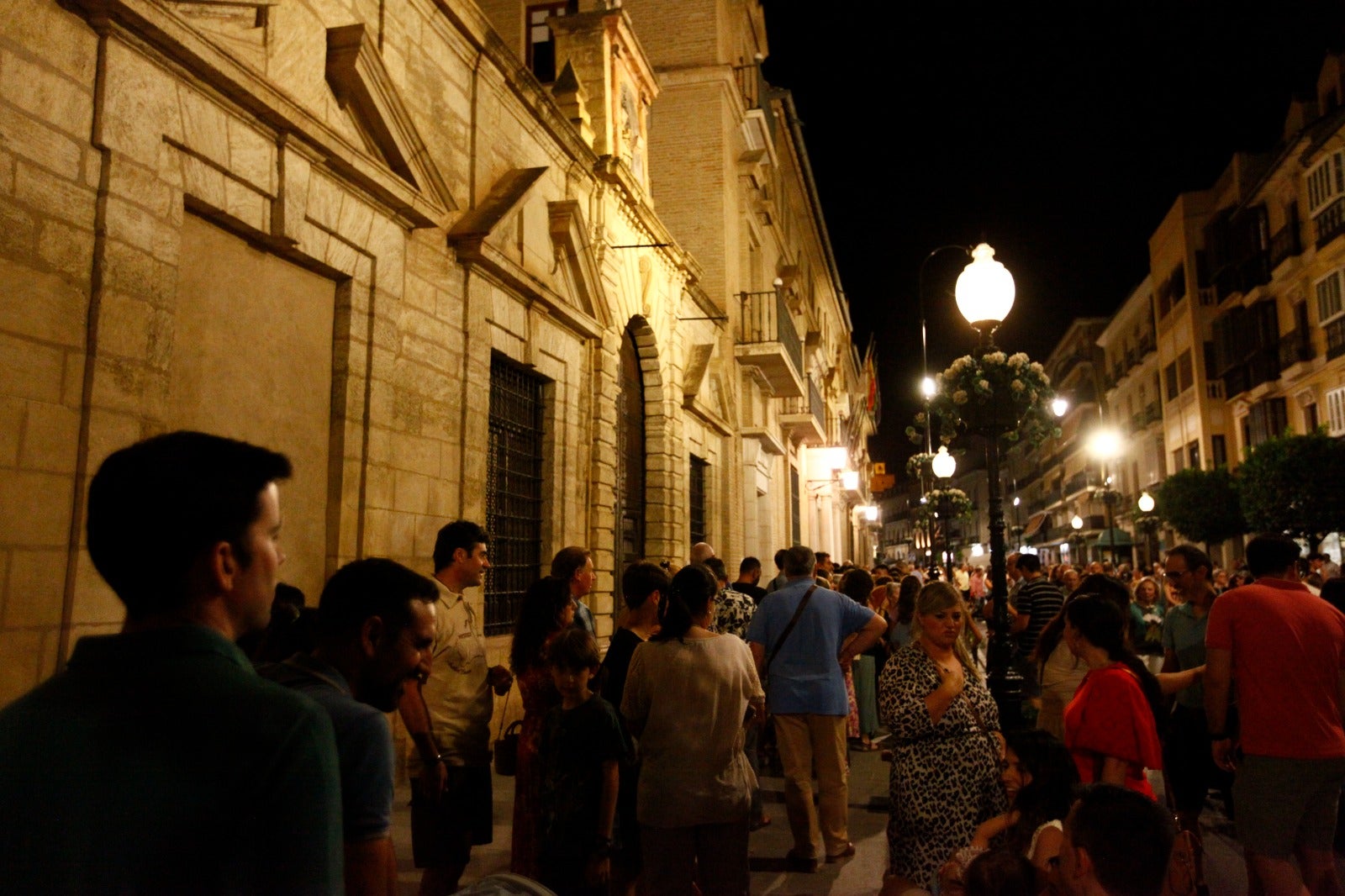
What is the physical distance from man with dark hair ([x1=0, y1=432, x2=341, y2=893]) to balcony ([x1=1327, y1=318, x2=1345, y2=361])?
34.6 metres

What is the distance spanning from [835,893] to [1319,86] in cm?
3611

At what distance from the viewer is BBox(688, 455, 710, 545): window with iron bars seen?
17109 mm

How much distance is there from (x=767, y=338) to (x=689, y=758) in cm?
1604

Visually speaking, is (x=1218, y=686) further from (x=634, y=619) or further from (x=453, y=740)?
(x=453, y=740)

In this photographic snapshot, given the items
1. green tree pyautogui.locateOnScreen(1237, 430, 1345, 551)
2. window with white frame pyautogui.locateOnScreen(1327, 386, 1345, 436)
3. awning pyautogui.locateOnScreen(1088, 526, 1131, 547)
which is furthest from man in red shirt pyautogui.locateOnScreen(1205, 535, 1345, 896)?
window with white frame pyautogui.locateOnScreen(1327, 386, 1345, 436)

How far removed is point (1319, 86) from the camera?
103 feet

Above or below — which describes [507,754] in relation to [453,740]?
below

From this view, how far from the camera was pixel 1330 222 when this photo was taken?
29.4 m

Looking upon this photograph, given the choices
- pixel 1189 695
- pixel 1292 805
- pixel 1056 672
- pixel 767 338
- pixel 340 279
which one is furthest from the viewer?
pixel 767 338

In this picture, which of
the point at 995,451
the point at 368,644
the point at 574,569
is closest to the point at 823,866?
the point at 574,569

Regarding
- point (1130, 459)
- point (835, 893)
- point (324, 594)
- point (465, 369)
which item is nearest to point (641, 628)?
point (835, 893)

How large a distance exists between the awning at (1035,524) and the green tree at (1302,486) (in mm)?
49004

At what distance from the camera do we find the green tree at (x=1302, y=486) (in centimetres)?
2620

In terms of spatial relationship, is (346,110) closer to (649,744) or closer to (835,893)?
(649,744)
